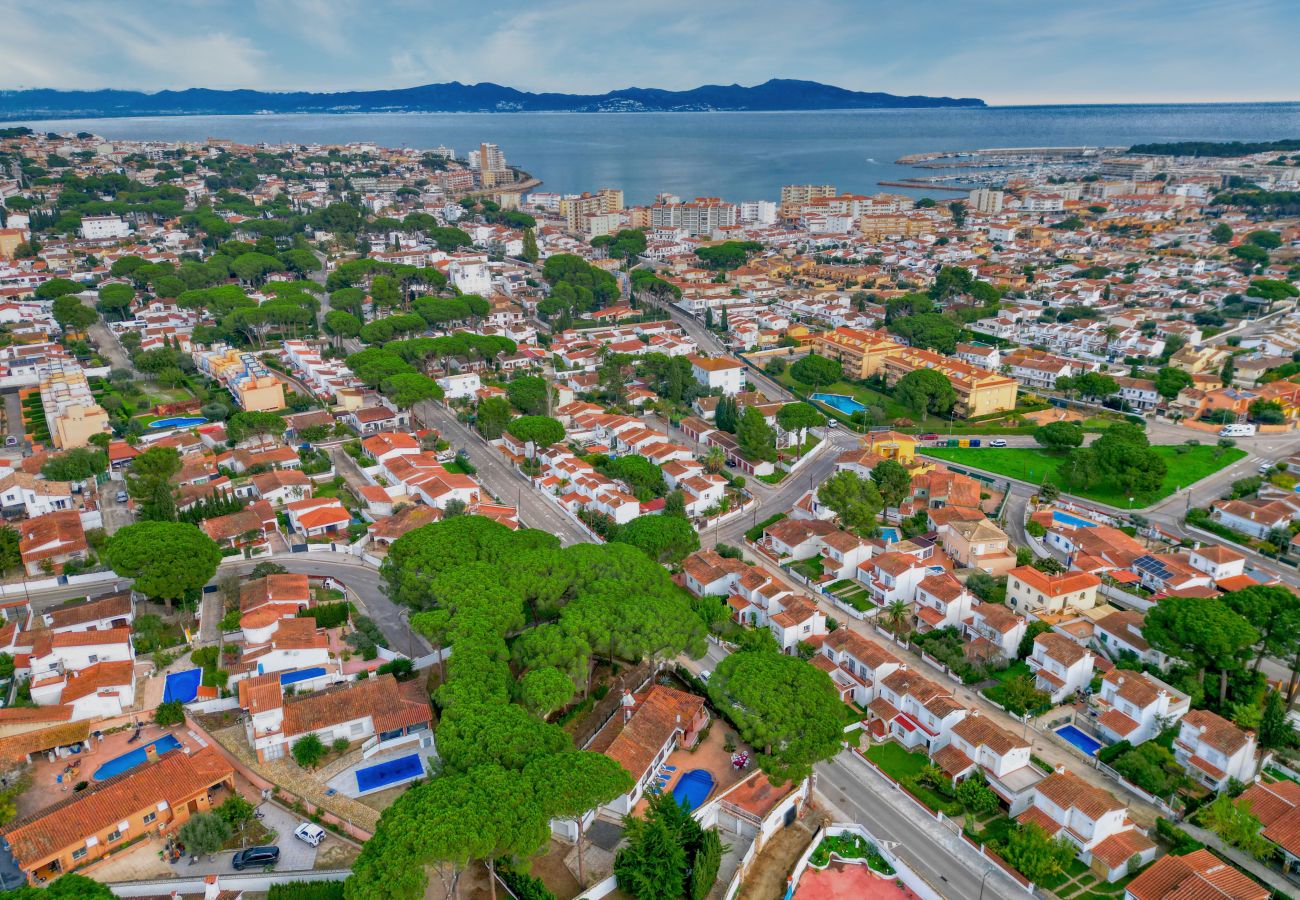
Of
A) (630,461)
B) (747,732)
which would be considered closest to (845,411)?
(630,461)

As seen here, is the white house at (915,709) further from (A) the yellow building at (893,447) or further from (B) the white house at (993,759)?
(A) the yellow building at (893,447)

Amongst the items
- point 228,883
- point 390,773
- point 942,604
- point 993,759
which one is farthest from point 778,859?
point 942,604

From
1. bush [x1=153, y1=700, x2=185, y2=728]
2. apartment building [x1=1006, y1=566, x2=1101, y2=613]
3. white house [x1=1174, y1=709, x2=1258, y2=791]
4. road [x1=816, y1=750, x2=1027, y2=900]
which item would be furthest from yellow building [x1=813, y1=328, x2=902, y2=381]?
bush [x1=153, y1=700, x2=185, y2=728]

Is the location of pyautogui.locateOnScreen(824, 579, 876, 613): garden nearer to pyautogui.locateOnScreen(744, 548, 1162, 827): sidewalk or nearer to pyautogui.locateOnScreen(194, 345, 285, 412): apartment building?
pyautogui.locateOnScreen(744, 548, 1162, 827): sidewalk

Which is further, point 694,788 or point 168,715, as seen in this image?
point 168,715

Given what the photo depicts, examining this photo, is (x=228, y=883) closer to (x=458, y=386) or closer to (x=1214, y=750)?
(x=1214, y=750)

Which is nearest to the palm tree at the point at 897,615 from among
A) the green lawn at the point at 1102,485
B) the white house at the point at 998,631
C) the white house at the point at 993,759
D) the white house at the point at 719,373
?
the white house at the point at 998,631
